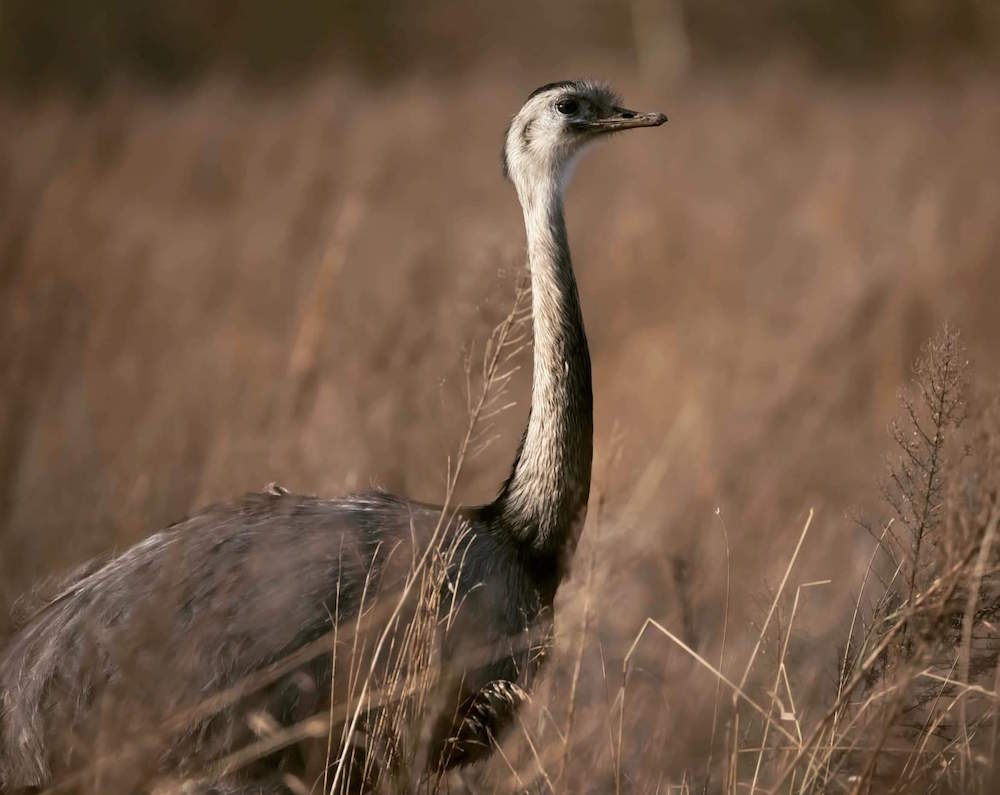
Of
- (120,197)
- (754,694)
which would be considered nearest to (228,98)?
(120,197)

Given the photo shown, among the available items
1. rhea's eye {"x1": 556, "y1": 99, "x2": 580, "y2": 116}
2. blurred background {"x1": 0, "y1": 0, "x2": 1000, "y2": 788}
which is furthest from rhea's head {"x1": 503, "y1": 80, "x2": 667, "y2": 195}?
blurred background {"x1": 0, "y1": 0, "x2": 1000, "y2": 788}

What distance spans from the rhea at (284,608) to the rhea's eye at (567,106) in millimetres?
515

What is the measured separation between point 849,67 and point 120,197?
9836 millimetres

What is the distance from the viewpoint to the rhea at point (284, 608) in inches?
113

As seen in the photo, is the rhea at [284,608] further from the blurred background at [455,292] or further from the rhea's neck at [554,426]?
the blurred background at [455,292]

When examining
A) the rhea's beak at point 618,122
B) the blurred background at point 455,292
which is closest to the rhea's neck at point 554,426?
the blurred background at point 455,292

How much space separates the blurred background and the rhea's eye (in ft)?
1.29

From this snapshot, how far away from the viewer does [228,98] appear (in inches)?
429

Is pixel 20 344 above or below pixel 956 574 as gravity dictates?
above

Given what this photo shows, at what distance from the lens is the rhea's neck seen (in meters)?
3.36

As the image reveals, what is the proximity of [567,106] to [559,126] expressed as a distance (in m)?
0.11

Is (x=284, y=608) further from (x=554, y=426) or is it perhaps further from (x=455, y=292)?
(x=455, y=292)

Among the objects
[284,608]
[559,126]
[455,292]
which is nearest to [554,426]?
[284,608]

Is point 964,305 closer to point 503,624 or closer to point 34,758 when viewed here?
point 503,624
